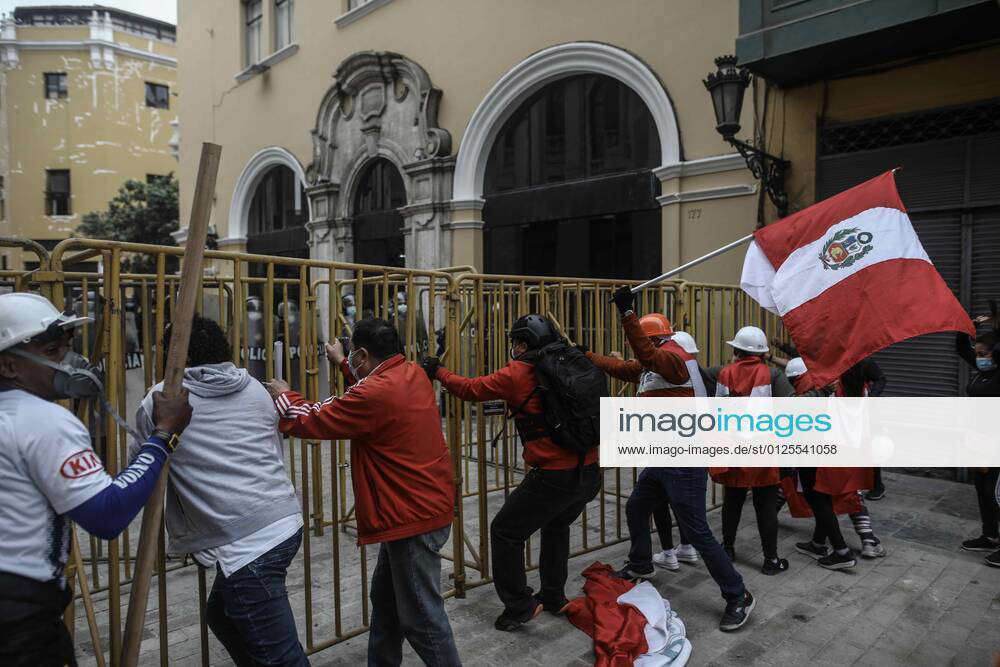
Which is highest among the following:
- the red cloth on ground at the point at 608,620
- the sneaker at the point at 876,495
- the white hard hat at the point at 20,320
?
the white hard hat at the point at 20,320

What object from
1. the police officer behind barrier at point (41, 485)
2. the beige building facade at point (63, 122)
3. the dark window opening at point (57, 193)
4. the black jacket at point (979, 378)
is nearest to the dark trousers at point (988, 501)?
the black jacket at point (979, 378)

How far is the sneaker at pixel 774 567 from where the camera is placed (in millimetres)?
5098

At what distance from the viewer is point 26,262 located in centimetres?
3058

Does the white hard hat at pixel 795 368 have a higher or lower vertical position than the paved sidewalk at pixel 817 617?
higher

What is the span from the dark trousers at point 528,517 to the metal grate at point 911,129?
644 centimetres

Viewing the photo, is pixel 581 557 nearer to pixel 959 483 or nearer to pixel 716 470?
pixel 716 470

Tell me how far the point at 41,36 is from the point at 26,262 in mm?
11002

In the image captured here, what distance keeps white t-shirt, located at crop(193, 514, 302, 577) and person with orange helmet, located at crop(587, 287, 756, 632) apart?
2.40 m

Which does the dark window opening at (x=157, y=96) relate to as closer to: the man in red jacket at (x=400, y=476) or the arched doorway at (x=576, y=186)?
the arched doorway at (x=576, y=186)

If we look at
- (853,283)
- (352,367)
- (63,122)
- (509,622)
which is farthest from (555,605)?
(63,122)

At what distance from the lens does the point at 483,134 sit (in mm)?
12680

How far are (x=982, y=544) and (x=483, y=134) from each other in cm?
988

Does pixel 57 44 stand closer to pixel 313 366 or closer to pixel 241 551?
pixel 313 366

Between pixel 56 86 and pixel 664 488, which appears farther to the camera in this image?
pixel 56 86
